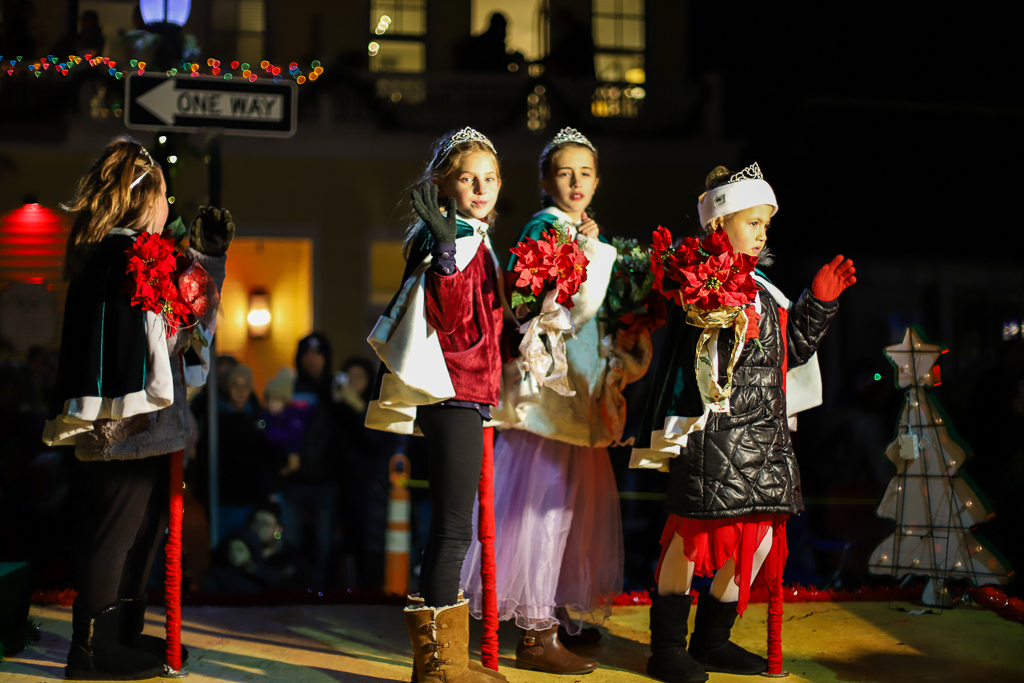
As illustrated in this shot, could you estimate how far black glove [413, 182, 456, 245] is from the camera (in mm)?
2818

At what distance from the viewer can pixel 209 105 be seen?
13.5 feet

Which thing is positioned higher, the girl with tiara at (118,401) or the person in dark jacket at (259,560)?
the girl with tiara at (118,401)

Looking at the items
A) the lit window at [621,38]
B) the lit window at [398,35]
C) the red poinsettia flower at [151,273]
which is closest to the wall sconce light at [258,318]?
the lit window at [398,35]

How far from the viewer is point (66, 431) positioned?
10.2ft

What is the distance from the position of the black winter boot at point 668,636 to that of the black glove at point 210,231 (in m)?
2.12

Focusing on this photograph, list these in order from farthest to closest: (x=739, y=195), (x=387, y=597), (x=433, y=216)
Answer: (x=387, y=597), (x=739, y=195), (x=433, y=216)

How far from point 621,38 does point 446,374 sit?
8.11 metres

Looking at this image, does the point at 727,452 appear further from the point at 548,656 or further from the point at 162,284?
the point at 162,284

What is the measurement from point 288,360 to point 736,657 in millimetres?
7415

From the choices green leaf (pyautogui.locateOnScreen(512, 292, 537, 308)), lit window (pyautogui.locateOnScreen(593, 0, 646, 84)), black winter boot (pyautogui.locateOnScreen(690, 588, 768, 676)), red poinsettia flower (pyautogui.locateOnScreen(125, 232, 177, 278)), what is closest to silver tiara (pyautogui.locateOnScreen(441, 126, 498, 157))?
green leaf (pyautogui.locateOnScreen(512, 292, 537, 308))

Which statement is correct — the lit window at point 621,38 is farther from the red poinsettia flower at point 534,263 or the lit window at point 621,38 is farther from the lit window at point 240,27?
the red poinsettia flower at point 534,263

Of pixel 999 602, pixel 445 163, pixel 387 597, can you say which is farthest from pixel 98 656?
pixel 999 602

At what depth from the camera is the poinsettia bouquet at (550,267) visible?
304 cm

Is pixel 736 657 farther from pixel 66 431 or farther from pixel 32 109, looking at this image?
pixel 32 109
